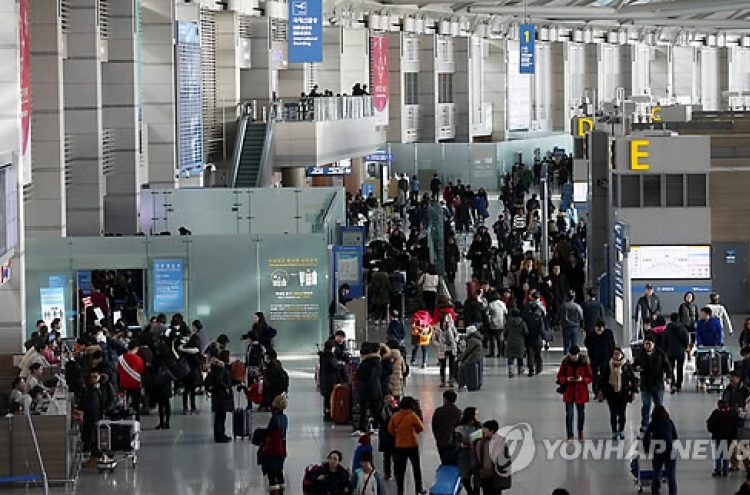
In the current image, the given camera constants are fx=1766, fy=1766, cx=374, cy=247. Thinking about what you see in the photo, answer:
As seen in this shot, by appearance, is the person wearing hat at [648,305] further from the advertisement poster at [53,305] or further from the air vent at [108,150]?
the air vent at [108,150]

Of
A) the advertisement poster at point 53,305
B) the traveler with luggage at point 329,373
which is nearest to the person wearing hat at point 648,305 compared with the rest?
the traveler with luggage at point 329,373

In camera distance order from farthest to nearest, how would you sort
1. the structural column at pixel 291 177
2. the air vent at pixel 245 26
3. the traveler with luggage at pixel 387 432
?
the air vent at pixel 245 26 → the structural column at pixel 291 177 → the traveler with luggage at pixel 387 432

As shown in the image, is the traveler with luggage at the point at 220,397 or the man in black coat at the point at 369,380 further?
the traveler with luggage at the point at 220,397

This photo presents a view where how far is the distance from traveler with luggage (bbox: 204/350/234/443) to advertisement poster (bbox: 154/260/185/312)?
25.5 feet

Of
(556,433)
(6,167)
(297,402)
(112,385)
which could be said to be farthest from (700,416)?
(6,167)

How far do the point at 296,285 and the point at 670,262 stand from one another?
21.5 ft

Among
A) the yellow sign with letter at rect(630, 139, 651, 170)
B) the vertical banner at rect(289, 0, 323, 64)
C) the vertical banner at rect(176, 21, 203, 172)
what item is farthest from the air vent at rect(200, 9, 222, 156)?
the yellow sign with letter at rect(630, 139, 651, 170)

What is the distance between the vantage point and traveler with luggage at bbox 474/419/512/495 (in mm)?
16516

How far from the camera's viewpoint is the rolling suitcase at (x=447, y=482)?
16.4 meters

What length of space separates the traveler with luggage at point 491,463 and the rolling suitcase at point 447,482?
0.25 meters

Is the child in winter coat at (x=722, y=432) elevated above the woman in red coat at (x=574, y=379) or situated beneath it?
situated beneath

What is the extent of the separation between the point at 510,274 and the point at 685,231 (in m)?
3.43

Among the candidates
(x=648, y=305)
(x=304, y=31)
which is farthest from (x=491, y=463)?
(x=304, y=31)

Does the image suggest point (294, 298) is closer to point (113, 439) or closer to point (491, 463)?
point (113, 439)
